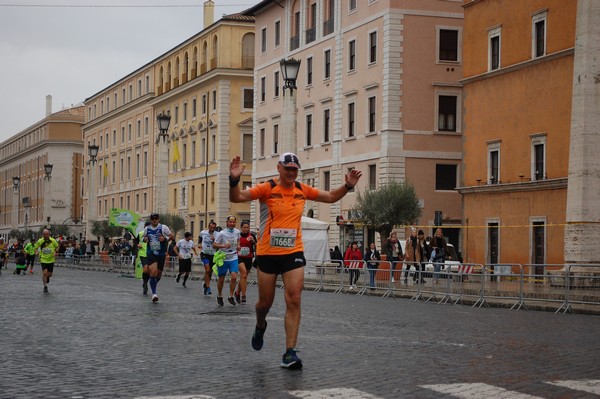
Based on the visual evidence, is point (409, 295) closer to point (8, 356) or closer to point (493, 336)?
point (493, 336)

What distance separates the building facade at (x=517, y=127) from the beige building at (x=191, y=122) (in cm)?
2010

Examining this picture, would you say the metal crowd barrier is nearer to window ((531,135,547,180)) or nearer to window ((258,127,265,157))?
window ((531,135,547,180))

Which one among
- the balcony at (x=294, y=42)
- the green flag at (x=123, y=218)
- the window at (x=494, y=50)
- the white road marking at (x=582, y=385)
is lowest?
the white road marking at (x=582, y=385)

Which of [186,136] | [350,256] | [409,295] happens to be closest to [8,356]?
[409,295]

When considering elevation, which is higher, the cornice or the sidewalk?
the cornice

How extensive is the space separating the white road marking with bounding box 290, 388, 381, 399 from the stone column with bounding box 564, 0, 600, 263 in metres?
26.4

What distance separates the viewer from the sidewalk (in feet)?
33.5

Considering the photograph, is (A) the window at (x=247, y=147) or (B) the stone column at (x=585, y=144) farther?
(A) the window at (x=247, y=147)

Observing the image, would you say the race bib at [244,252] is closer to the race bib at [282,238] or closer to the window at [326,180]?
the race bib at [282,238]

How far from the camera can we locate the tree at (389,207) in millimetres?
50719

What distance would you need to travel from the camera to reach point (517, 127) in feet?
154

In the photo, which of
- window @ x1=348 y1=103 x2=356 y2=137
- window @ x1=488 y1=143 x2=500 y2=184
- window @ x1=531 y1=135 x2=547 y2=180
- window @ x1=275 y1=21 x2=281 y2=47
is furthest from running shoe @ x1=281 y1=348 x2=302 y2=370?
window @ x1=275 y1=21 x2=281 y2=47

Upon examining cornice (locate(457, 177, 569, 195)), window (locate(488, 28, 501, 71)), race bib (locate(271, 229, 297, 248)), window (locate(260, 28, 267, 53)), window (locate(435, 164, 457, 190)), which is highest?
window (locate(260, 28, 267, 53))

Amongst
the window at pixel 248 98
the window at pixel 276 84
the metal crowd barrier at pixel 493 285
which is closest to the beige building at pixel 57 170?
the window at pixel 248 98
